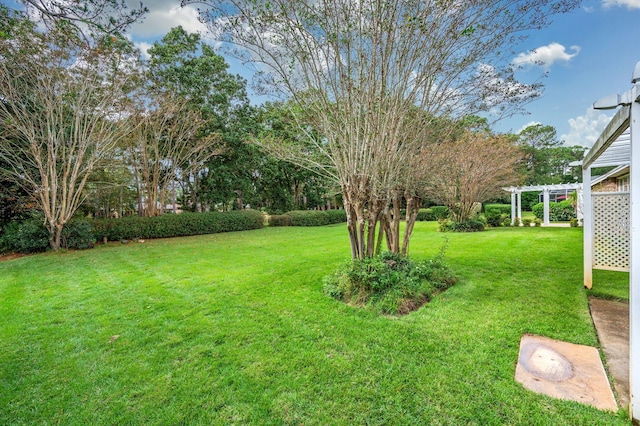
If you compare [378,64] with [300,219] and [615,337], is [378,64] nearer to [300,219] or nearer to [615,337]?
[615,337]

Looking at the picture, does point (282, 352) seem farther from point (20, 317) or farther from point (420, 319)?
point (20, 317)

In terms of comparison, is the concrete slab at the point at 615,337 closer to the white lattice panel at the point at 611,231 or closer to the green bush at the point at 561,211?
the white lattice panel at the point at 611,231

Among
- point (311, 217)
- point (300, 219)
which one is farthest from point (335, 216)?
point (300, 219)

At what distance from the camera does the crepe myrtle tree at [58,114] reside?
7156 millimetres

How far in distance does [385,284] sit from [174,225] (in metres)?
10.8

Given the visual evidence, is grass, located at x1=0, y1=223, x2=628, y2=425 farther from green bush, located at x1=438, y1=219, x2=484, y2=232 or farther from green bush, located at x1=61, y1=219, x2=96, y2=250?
green bush, located at x1=438, y1=219, x2=484, y2=232

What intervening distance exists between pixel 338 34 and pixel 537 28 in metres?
2.63

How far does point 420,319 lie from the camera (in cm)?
319

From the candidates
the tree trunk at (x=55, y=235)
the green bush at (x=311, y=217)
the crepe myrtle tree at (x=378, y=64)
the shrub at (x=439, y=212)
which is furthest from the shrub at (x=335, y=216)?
the crepe myrtle tree at (x=378, y=64)

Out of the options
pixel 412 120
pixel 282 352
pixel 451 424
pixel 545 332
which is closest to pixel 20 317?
pixel 282 352

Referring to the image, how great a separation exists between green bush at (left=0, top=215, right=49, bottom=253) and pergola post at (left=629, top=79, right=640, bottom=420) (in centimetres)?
1218

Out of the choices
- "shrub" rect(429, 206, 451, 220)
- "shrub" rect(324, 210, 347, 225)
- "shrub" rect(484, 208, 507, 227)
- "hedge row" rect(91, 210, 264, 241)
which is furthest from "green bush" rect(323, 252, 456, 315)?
"shrub" rect(429, 206, 451, 220)

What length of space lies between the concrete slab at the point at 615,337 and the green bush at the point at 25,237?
12219 millimetres

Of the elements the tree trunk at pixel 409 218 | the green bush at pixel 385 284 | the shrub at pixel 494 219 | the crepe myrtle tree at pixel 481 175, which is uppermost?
the crepe myrtle tree at pixel 481 175
